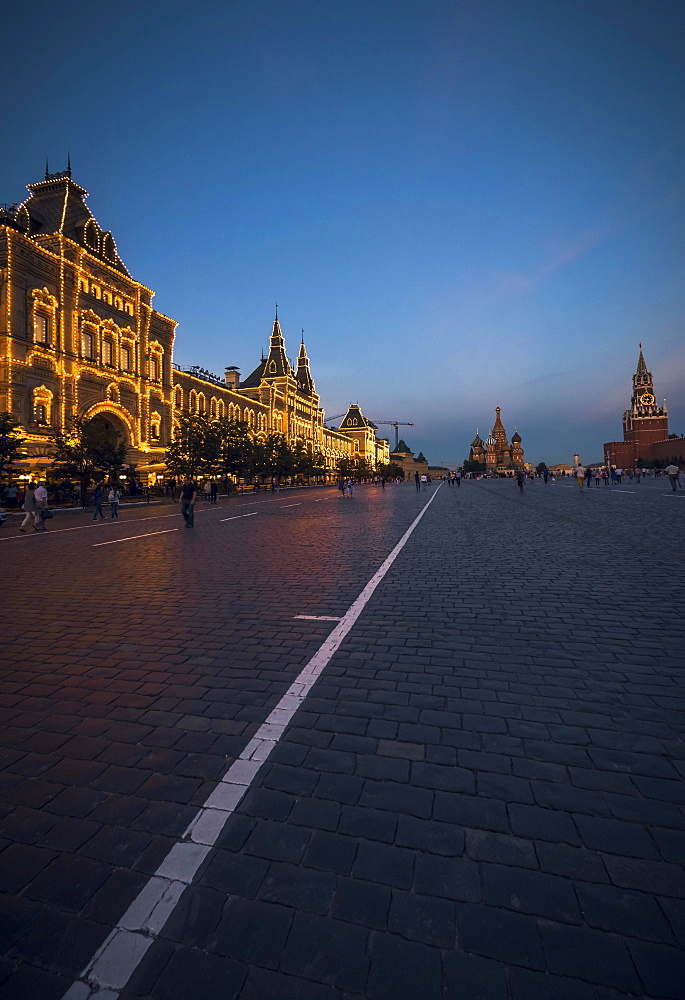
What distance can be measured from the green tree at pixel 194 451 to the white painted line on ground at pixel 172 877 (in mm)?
43234

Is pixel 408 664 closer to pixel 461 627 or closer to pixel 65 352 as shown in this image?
pixel 461 627

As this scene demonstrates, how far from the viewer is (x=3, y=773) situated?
288 cm

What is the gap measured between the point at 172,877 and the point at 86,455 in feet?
108

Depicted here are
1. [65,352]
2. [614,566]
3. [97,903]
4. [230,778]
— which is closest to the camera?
[97,903]

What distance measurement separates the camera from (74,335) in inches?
1601

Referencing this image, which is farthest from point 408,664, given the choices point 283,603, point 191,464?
point 191,464

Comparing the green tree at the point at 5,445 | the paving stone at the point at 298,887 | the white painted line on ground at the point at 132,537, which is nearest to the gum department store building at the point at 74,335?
the green tree at the point at 5,445

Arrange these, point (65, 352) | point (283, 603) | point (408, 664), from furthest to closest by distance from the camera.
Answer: point (65, 352) < point (283, 603) < point (408, 664)

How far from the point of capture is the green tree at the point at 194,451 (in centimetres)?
4456

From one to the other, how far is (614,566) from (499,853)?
7320 millimetres

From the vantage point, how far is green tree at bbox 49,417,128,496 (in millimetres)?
30672

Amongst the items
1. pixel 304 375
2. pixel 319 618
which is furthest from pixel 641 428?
pixel 319 618

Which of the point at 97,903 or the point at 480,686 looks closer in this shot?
the point at 97,903

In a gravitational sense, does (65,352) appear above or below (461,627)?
above
